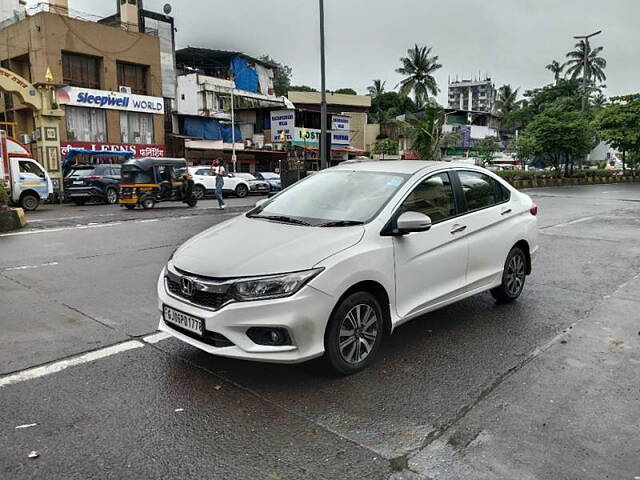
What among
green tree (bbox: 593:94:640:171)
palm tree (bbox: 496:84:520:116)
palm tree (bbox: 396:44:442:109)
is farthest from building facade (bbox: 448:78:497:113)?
green tree (bbox: 593:94:640:171)

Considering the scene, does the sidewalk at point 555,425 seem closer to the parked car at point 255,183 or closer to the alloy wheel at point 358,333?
the alloy wheel at point 358,333

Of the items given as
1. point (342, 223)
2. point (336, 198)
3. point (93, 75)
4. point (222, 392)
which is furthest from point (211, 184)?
point (222, 392)

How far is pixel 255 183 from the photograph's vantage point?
2820 centimetres

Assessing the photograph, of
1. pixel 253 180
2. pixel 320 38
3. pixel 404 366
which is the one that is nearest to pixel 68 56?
pixel 253 180

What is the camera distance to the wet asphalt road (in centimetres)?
300

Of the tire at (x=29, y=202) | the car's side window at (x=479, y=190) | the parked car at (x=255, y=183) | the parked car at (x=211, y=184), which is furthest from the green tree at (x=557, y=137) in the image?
the car's side window at (x=479, y=190)

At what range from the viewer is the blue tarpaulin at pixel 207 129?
3775 cm

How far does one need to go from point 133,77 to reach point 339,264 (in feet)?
111

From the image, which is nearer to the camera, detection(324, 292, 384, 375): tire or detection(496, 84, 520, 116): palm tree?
detection(324, 292, 384, 375): tire

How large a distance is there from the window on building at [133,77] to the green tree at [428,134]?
1822 cm

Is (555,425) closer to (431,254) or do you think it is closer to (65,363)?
(431,254)

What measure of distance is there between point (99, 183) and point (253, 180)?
874 cm

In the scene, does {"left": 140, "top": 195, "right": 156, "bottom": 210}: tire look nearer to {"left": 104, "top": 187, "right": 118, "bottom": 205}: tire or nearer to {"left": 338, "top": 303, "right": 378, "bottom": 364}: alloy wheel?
{"left": 104, "top": 187, "right": 118, "bottom": 205}: tire

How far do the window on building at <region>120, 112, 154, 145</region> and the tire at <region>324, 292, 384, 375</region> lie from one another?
31.6 m
